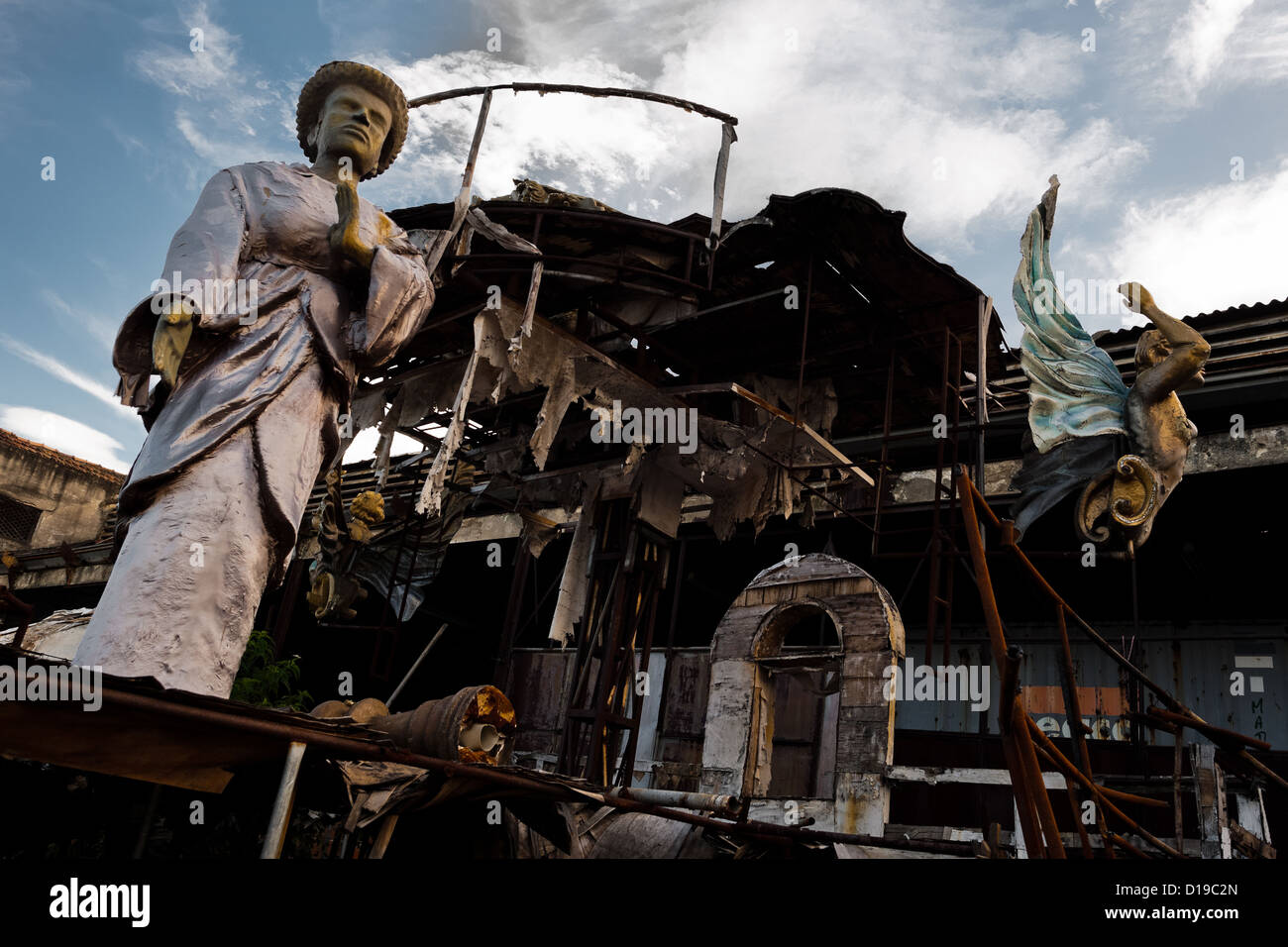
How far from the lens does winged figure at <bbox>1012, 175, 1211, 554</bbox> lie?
683 cm

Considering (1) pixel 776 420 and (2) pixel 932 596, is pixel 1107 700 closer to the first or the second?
(2) pixel 932 596

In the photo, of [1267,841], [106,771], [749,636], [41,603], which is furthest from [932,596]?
[41,603]

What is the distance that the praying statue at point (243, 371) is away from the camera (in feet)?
11.9

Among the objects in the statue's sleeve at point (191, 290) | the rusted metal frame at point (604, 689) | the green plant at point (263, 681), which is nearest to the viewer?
the statue's sleeve at point (191, 290)

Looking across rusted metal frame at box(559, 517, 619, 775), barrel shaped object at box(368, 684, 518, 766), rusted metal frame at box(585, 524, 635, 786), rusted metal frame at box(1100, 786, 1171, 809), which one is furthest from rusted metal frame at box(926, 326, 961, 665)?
barrel shaped object at box(368, 684, 518, 766)

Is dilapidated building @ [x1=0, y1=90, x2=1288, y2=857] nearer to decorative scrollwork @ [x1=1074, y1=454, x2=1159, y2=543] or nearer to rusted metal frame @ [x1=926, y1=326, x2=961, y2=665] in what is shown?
rusted metal frame @ [x1=926, y1=326, x2=961, y2=665]

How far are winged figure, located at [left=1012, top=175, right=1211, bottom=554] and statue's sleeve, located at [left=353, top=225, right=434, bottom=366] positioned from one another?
16.2ft

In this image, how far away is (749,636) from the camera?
8633mm

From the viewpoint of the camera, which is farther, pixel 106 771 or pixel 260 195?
pixel 260 195

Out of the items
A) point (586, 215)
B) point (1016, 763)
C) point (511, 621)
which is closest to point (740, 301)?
point (586, 215)

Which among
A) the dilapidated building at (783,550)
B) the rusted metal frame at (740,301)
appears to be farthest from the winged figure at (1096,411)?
the rusted metal frame at (740,301)

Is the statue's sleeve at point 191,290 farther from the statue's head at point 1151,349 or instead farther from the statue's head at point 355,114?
the statue's head at point 1151,349
